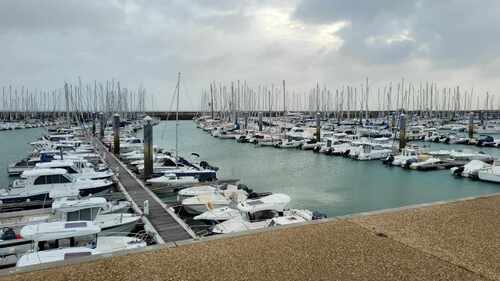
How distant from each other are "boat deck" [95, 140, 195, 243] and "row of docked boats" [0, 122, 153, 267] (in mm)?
668

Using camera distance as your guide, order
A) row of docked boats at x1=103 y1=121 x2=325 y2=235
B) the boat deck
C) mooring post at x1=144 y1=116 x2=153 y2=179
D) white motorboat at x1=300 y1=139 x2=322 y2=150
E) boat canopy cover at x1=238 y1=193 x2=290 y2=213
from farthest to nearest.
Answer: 1. white motorboat at x1=300 y1=139 x2=322 y2=150
2. mooring post at x1=144 y1=116 x2=153 y2=179
3. boat canopy cover at x1=238 y1=193 x2=290 y2=213
4. row of docked boats at x1=103 y1=121 x2=325 y2=235
5. the boat deck

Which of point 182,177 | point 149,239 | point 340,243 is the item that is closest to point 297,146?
point 182,177

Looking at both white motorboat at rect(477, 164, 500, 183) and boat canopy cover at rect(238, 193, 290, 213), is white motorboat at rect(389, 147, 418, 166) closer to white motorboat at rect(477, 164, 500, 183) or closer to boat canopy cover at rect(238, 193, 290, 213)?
white motorboat at rect(477, 164, 500, 183)

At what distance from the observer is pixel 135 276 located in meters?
5.76

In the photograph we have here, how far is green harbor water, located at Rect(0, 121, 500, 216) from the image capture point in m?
23.2

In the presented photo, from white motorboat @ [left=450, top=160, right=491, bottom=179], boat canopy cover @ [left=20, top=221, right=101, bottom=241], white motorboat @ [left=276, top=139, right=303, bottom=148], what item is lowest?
white motorboat @ [left=450, top=160, right=491, bottom=179]

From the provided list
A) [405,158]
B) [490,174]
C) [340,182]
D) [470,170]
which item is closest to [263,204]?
[340,182]

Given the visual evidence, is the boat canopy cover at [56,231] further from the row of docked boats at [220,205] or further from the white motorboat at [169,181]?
the white motorboat at [169,181]

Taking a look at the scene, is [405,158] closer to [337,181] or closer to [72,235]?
[337,181]

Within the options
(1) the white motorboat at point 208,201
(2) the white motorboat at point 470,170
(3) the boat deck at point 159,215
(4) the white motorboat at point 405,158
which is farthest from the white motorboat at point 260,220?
(4) the white motorboat at point 405,158

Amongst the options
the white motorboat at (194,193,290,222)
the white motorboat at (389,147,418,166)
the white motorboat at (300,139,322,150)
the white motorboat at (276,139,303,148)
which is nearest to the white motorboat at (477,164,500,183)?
the white motorboat at (389,147,418,166)

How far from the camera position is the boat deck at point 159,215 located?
13164 millimetres

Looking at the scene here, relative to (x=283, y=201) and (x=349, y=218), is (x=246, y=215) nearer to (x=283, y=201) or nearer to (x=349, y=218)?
(x=283, y=201)

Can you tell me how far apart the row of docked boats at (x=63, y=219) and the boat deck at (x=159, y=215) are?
668 mm
